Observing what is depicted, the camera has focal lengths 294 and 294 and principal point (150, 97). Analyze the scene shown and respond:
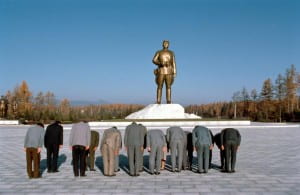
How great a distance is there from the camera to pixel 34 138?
7027 millimetres

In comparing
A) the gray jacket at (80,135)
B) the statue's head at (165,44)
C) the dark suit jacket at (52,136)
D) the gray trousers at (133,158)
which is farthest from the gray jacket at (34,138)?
the statue's head at (165,44)

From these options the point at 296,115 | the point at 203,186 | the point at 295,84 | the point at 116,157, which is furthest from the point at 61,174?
the point at 295,84

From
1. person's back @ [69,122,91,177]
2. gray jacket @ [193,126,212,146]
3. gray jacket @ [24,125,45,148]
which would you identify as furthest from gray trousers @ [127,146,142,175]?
gray jacket @ [24,125,45,148]

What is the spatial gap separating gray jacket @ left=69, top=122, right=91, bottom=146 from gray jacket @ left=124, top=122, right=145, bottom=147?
0.96 metres

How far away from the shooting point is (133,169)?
7258mm

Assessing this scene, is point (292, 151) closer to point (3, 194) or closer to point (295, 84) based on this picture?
point (3, 194)

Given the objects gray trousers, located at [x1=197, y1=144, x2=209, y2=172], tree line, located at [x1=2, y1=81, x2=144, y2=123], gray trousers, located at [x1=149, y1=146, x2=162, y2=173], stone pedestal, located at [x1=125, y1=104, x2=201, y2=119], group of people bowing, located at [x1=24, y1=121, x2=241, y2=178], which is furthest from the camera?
tree line, located at [x1=2, y1=81, x2=144, y2=123]

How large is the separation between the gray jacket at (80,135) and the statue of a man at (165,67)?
18153 mm

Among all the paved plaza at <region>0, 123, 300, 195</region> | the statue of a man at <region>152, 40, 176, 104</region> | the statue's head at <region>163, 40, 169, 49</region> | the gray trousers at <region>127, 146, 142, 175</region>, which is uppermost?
the statue's head at <region>163, 40, 169, 49</region>

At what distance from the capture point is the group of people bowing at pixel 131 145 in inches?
282

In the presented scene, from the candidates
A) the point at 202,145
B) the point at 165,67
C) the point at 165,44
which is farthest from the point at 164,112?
the point at 202,145

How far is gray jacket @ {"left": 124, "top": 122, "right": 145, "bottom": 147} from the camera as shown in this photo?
23.8ft

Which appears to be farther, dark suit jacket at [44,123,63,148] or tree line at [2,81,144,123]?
tree line at [2,81,144,123]

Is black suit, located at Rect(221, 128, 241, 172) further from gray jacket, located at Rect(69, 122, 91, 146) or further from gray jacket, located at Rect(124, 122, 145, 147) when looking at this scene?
gray jacket, located at Rect(69, 122, 91, 146)
